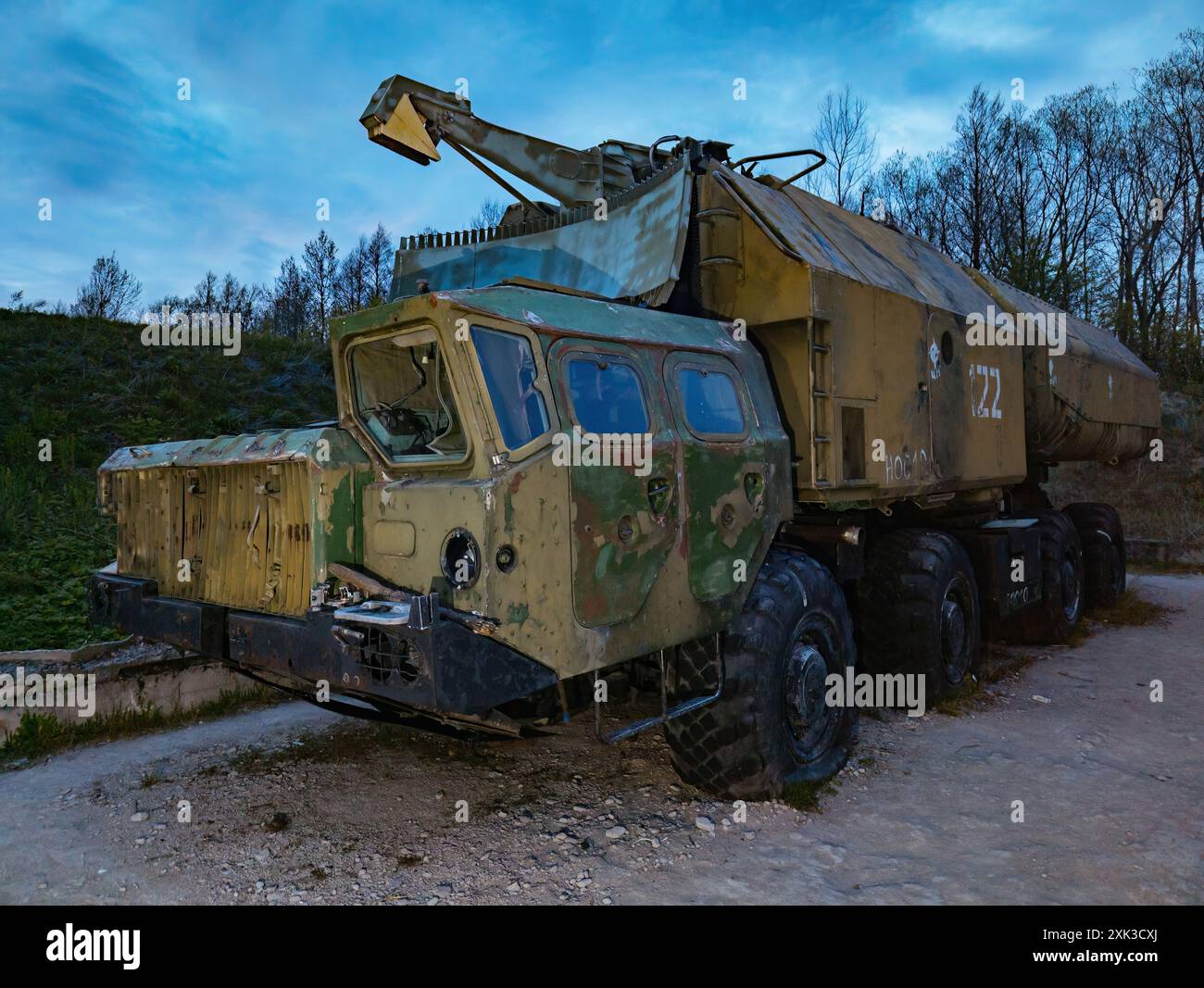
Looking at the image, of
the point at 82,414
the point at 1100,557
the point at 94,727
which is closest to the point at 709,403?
the point at 94,727

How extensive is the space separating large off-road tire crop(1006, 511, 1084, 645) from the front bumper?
6416mm

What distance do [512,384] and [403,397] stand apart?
81 centimetres

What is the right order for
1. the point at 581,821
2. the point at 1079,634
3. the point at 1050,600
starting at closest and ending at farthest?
the point at 581,821 < the point at 1050,600 < the point at 1079,634

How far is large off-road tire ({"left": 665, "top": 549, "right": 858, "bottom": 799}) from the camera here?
13.8 ft

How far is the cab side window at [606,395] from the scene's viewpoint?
3637 mm

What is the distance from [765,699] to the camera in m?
4.22

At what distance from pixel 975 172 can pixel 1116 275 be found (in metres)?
7.30

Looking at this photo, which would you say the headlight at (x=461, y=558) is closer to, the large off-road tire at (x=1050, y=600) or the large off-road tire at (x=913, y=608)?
the large off-road tire at (x=913, y=608)

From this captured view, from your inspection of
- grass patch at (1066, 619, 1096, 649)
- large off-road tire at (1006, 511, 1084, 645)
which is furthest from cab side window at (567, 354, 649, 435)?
grass patch at (1066, 619, 1096, 649)

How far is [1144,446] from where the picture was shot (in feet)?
36.9

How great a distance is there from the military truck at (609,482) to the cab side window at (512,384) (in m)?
0.01

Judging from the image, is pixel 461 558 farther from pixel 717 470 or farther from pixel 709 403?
pixel 709 403

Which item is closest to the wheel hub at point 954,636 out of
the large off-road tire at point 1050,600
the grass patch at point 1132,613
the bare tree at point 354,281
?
the large off-road tire at point 1050,600

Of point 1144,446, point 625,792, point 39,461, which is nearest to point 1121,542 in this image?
point 1144,446
